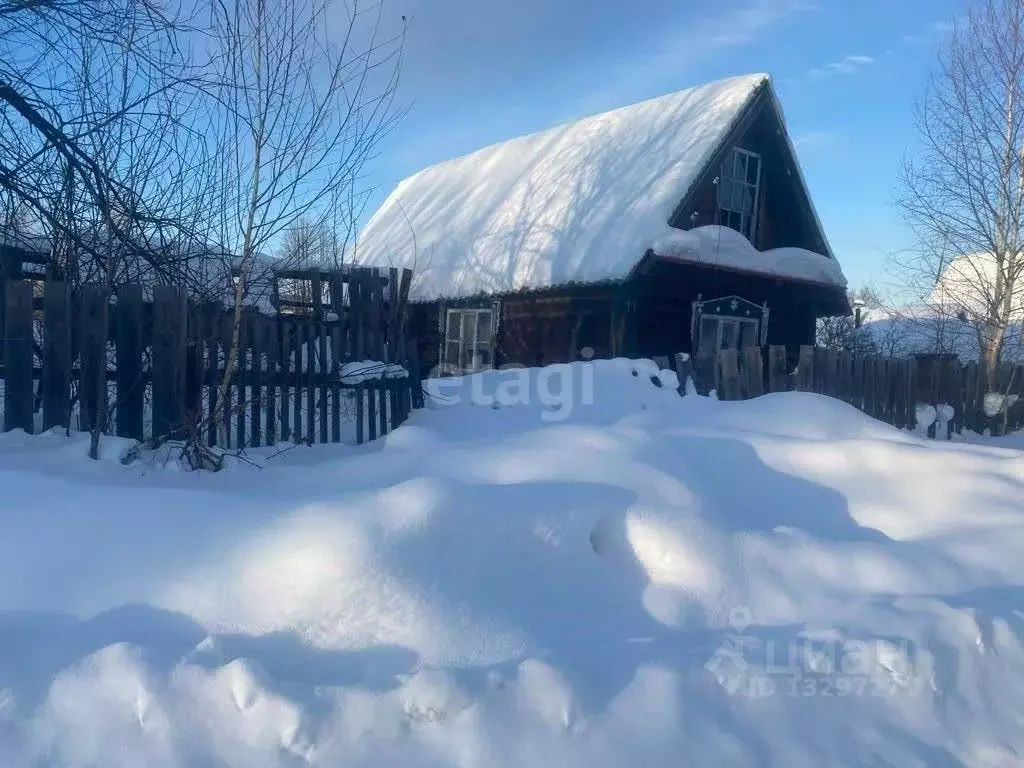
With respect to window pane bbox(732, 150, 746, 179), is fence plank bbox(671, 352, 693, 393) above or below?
below

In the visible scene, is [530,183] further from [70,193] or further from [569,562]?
A: [569,562]

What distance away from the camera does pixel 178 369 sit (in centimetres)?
516

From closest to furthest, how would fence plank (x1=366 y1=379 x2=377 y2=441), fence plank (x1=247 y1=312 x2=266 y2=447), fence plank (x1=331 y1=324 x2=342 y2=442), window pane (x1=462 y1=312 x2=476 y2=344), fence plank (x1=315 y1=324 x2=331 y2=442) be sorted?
fence plank (x1=247 y1=312 x2=266 y2=447) < fence plank (x1=315 y1=324 x2=331 y2=442) < fence plank (x1=331 y1=324 x2=342 y2=442) < fence plank (x1=366 y1=379 x2=377 y2=441) < window pane (x1=462 y1=312 x2=476 y2=344)

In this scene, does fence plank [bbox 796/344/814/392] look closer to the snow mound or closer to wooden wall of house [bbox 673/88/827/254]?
the snow mound

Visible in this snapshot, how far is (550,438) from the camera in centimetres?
497

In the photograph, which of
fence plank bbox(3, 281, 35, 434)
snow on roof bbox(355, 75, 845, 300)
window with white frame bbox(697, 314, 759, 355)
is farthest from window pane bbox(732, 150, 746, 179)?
fence plank bbox(3, 281, 35, 434)

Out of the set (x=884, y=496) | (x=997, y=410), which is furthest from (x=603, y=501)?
(x=997, y=410)

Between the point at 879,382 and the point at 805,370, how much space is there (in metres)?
2.03

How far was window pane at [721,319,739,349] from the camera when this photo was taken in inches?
527

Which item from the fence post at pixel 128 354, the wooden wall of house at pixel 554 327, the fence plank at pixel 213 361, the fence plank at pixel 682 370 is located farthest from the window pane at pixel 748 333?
the fence post at pixel 128 354

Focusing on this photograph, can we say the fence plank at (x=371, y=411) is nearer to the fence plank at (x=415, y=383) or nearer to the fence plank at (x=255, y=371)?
the fence plank at (x=415, y=383)

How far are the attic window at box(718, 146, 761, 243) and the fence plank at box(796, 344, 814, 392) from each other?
420 cm

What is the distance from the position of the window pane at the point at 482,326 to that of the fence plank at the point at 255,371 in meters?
8.39

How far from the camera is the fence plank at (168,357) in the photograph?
5.08 m
